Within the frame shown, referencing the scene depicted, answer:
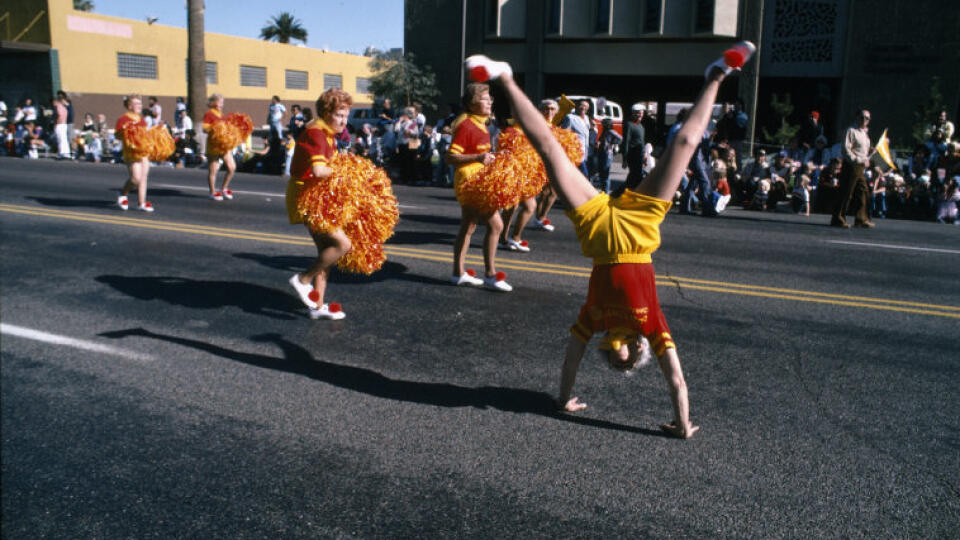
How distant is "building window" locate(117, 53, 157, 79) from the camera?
38375mm

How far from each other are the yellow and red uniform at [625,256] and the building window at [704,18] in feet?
82.3

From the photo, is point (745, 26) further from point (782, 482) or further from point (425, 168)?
point (782, 482)

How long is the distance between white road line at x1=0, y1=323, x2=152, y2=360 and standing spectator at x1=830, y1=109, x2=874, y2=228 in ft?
35.7

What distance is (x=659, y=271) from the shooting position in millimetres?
8328

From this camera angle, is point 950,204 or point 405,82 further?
point 405,82

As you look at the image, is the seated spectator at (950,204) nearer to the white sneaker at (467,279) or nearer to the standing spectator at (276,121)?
the white sneaker at (467,279)

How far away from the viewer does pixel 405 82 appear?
1224 inches

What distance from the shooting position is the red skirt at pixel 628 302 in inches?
148

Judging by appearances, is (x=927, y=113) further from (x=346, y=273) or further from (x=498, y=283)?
(x=346, y=273)

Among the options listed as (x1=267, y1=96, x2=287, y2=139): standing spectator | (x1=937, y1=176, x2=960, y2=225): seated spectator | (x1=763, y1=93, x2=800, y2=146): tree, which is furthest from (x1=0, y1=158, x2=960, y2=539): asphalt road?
(x1=763, y1=93, x2=800, y2=146): tree

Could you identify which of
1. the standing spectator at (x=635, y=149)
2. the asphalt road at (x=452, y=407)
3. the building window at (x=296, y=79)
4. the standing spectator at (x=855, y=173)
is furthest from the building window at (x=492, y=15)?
the building window at (x=296, y=79)

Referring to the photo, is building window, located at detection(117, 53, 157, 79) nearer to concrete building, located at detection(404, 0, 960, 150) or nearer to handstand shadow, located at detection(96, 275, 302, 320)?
concrete building, located at detection(404, 0, 960, 150)

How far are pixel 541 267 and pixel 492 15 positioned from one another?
80.0 ft

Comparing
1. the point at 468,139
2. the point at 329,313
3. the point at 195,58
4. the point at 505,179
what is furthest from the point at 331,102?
the point at 195,58
